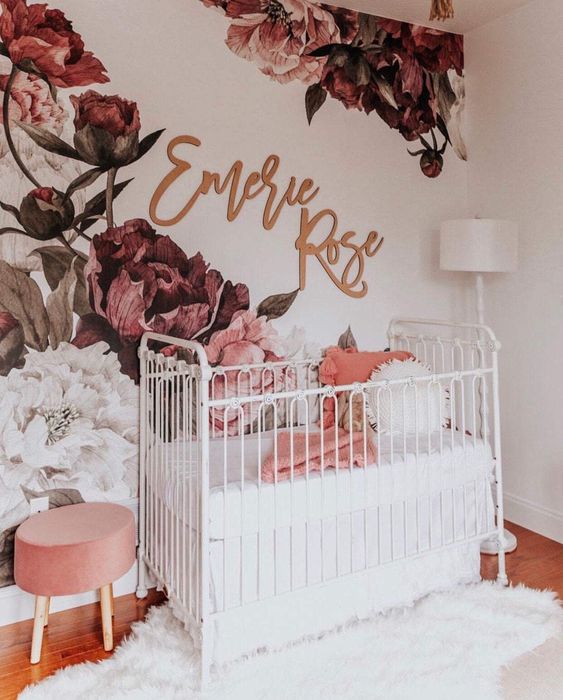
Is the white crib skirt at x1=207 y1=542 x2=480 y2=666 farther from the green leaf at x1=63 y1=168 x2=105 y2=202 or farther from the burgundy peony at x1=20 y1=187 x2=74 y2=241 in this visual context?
the green leaf at x1=63 y1=168 x2=105 y2=202

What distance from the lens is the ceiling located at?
2820mm

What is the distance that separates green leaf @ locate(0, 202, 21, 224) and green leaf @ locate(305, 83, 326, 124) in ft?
4.51

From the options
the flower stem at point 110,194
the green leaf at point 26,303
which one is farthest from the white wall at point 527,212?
the green leaf at point 26,303

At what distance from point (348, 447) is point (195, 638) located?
2.65ft

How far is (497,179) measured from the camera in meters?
3.13

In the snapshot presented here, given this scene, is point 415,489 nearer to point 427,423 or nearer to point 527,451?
point 427,423

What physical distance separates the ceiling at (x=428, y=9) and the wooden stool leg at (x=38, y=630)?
280 centimetres

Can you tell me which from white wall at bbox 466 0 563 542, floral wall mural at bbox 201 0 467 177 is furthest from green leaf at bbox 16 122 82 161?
white wall at bbox 466 0 563 542

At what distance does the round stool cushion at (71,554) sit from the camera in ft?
6.27

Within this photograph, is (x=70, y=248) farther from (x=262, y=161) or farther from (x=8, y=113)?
(x=262, y=161)

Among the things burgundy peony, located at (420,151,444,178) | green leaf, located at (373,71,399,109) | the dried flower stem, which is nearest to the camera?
the dried flower stem

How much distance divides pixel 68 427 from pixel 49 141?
110 centimetres

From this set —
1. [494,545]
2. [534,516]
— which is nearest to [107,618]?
[494,545]

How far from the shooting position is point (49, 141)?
2.27m
